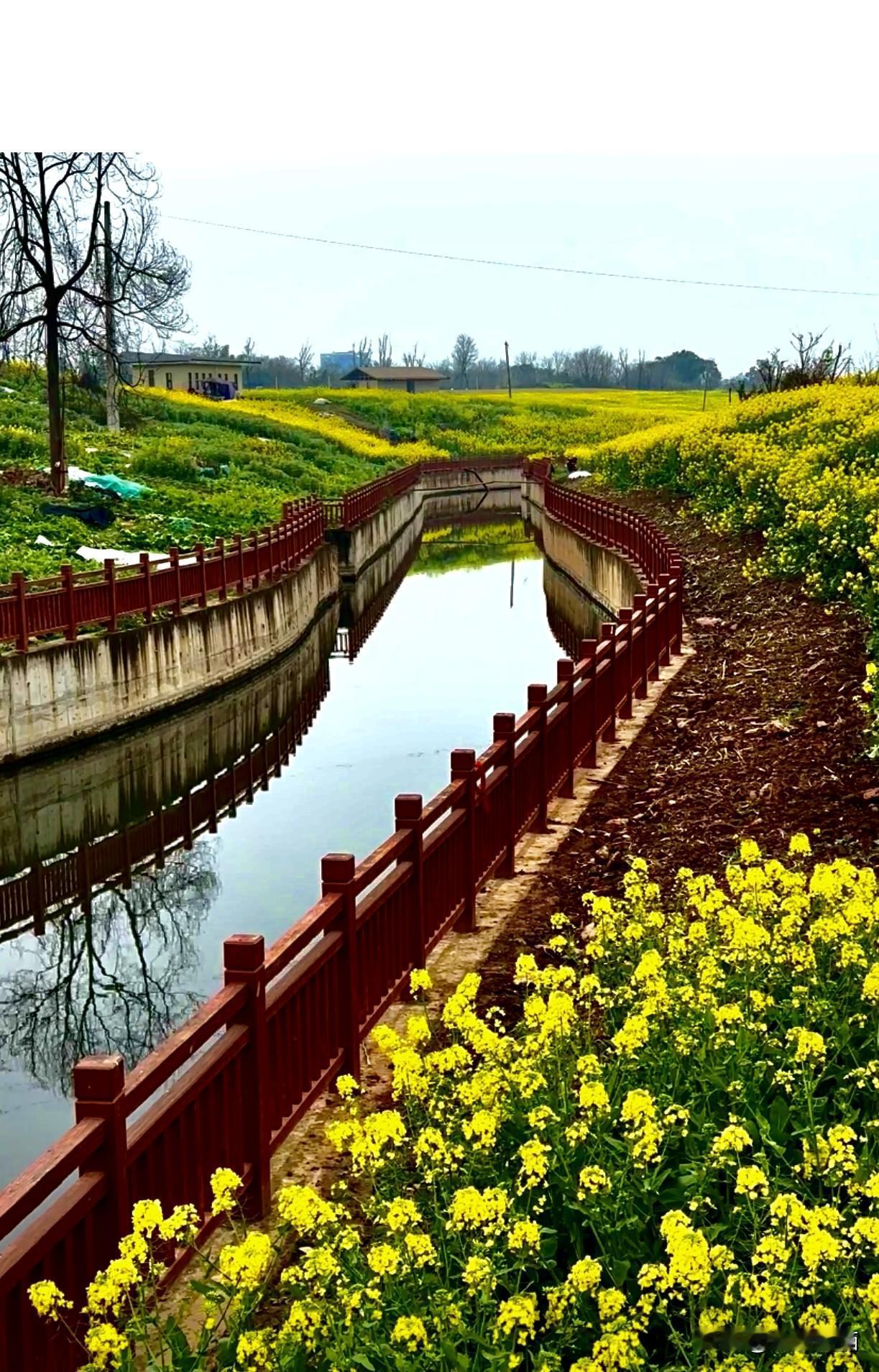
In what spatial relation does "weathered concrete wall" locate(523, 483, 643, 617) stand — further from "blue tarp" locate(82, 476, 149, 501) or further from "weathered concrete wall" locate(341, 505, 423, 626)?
"blue tarp" locate(82, 476, 149, 501)

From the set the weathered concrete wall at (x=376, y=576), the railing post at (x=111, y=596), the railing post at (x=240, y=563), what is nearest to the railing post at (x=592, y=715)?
the railing post at (x=111, y=596)

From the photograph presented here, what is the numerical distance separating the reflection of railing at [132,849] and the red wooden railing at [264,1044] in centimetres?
572

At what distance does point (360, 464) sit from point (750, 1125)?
61.5m

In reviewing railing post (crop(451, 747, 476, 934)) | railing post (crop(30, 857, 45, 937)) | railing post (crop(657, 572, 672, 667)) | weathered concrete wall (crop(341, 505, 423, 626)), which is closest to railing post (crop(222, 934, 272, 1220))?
railing post (crop(451, 747, 476, 934))

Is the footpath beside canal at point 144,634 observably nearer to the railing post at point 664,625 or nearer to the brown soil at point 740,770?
the railing post at point 664,625

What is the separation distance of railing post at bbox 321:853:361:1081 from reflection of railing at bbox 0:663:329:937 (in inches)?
310

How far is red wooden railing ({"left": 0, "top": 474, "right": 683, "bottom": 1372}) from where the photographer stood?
3934mm

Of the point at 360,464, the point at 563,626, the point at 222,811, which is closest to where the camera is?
the point at 222,811

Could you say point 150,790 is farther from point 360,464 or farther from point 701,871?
point 360,464

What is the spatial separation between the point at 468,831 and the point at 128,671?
1219 cm

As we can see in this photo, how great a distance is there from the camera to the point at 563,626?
109 ft

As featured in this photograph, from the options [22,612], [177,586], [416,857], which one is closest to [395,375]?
[177,586]

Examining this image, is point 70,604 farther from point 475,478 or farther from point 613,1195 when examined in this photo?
point 475,478

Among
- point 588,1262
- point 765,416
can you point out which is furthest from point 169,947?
point 765,416
